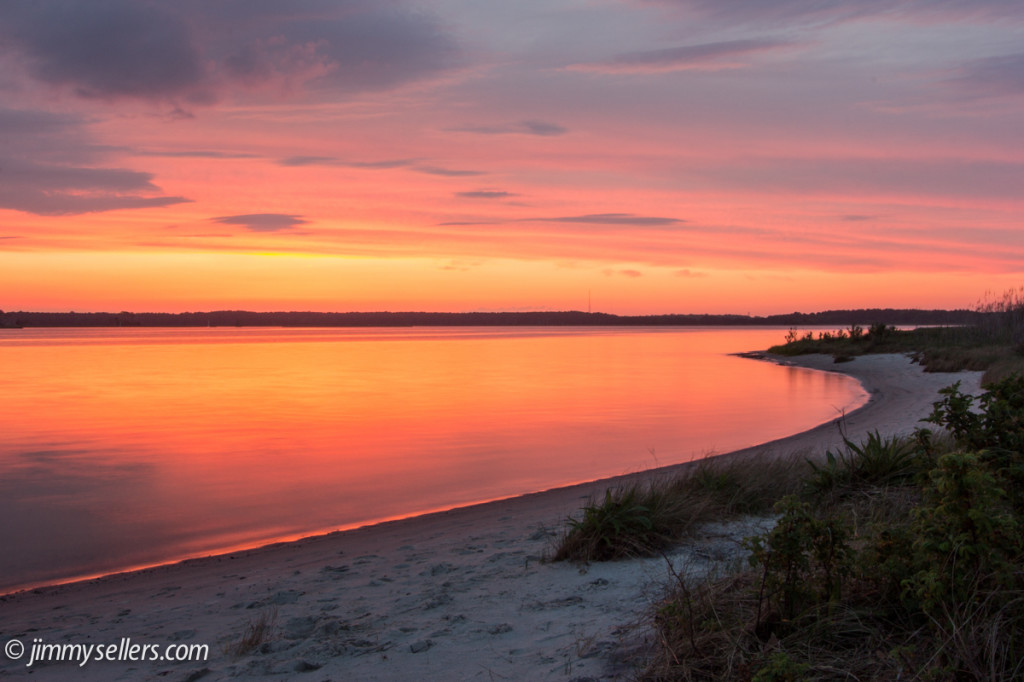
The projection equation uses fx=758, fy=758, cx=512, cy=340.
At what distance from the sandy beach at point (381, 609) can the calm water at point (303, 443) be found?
179 cm

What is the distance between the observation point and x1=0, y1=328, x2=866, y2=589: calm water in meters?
10.9

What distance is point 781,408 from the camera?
25250mm

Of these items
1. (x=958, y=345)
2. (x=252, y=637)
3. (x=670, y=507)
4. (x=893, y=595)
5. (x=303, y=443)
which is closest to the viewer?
(x=893, y=595)

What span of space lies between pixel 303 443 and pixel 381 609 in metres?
12.8

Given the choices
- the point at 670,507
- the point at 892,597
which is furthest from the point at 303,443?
the point at 892,597

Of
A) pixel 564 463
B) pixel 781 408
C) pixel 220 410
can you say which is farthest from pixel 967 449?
pixel 220 410

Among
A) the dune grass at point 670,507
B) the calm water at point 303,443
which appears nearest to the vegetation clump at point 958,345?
the calm water at point 303,443

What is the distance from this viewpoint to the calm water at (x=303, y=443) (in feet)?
35.9

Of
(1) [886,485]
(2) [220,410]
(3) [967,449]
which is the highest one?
(3) [967,449]

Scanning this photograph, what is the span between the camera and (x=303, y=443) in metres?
18.3

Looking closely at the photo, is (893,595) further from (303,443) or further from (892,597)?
(303,443)

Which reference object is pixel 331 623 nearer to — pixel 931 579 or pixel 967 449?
pixel 931 579

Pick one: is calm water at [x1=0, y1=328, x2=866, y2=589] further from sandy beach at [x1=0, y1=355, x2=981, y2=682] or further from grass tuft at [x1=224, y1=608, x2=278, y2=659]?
grass tuft at [x1=224, y1=608, x2=278, y2=659]

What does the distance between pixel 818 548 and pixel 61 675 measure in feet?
17.0
